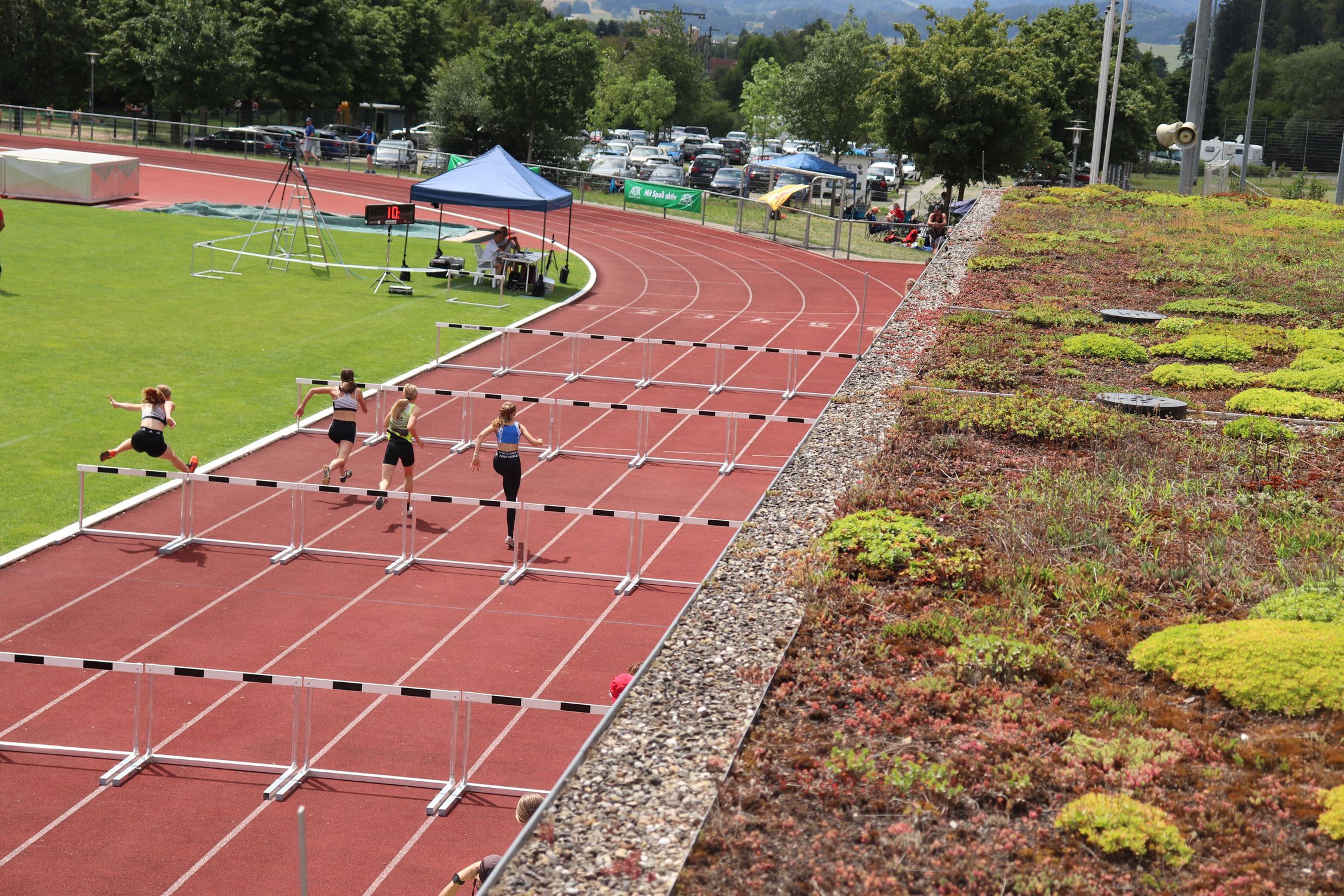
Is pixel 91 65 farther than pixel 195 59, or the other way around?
pixel 91 65

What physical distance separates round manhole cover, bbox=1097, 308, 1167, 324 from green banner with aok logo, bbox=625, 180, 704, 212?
27881 mm

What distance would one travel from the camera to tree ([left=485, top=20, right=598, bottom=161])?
55719mm

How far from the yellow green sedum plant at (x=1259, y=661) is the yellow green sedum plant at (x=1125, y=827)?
1629mm

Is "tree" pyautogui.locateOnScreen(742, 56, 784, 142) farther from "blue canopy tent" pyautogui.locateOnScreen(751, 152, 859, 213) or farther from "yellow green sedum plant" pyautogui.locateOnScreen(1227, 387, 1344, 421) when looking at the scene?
"yellow green sedum plant" pyautogui.locateOnScreen(1227, 387, 1344, 421)

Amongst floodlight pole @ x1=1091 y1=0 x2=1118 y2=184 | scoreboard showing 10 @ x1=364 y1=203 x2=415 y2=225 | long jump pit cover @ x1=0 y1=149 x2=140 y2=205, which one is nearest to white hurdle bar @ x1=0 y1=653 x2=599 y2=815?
scoreboard showing 10 @ x1=364 y1=203 x2=415 y2=225

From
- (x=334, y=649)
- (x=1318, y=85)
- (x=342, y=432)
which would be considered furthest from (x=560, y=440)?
(x=1318, y=85)

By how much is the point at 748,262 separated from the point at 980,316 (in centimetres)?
2047

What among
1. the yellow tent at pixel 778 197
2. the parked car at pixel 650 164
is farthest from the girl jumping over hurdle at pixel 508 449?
the parked car at pixel 650 164

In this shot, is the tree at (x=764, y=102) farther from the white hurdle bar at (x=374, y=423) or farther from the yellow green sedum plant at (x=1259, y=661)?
the yellow green sedum plant at (x=1259, y=661)

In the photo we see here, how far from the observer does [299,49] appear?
6278 cm

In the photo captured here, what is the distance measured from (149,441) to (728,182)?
4296 centimetres

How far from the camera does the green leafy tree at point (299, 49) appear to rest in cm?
6150

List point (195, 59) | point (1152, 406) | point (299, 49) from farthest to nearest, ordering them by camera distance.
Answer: point (299, 49), point (195, 59), point (1152, 406)

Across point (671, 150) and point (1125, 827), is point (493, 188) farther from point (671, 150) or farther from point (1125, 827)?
point (671, 150)
